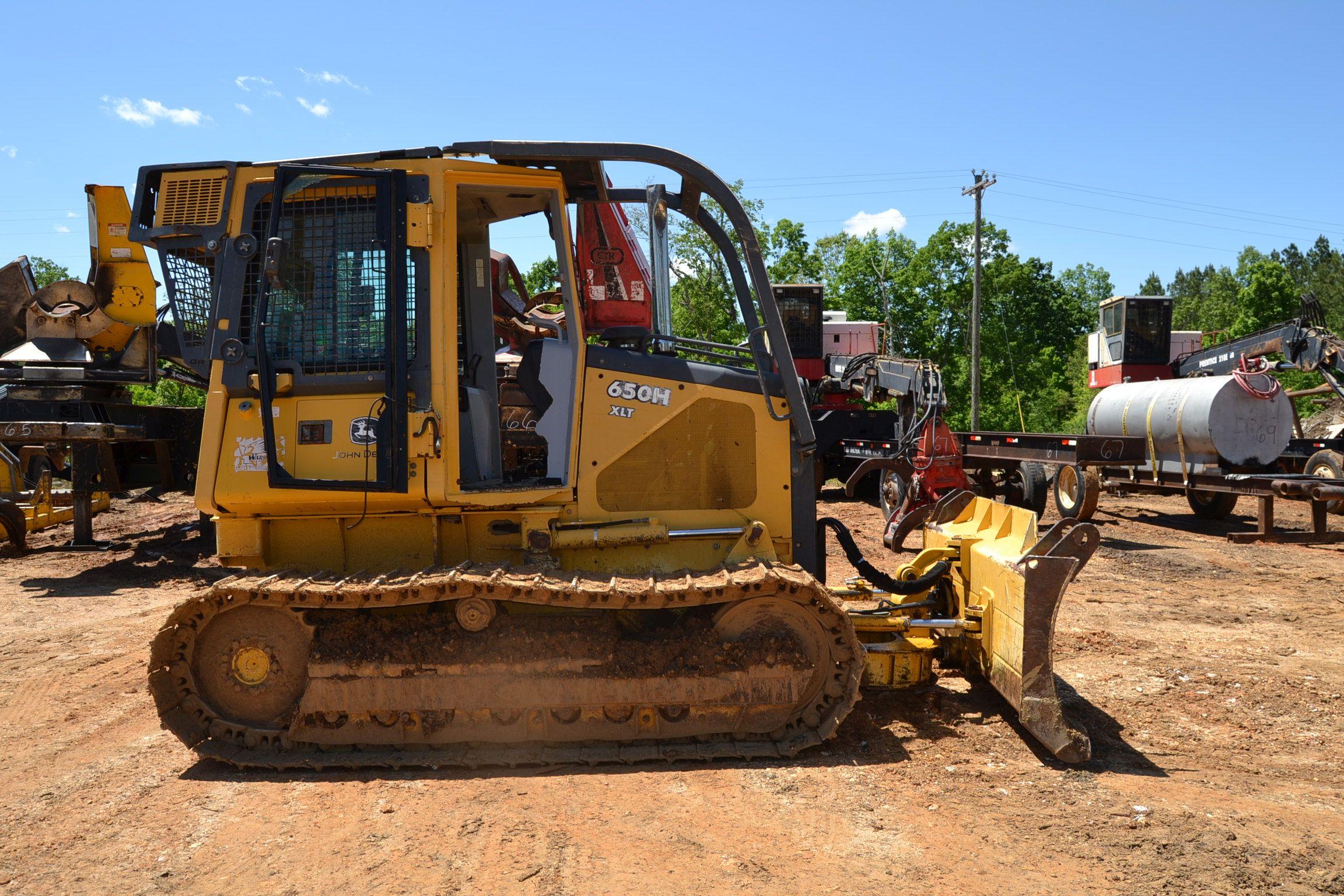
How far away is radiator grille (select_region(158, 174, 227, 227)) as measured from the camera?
4.77m

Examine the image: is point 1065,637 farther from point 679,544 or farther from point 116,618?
point 116,618

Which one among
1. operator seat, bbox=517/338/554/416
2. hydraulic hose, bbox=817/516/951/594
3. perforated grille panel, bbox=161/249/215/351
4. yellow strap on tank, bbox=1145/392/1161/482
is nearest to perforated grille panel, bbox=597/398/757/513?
operator seat, bbox=517/338/554/416

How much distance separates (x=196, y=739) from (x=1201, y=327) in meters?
78.5

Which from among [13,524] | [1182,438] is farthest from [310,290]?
[1182,438]

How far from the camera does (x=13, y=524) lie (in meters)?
12.3

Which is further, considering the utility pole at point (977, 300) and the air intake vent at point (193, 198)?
the utility pole at point (977, 300)

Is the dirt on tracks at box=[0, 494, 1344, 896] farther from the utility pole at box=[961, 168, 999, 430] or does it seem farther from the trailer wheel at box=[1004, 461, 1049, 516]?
the utility pole at box=[961, 168, 999, 430]

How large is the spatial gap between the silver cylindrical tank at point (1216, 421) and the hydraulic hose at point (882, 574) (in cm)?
1057

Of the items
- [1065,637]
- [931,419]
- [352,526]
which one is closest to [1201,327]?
[931,419]

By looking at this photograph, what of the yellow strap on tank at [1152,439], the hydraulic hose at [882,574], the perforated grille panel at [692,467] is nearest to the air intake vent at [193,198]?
the perforated grille panel at [692,467]

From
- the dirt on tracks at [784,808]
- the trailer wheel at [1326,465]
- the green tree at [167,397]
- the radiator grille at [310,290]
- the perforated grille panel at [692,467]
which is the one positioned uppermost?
the green tree at [167,397]

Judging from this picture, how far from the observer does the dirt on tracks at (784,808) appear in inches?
137

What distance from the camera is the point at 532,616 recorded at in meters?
4.77

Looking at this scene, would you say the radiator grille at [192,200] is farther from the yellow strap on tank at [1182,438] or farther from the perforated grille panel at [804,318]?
the perforated grille panel at [804,318]
